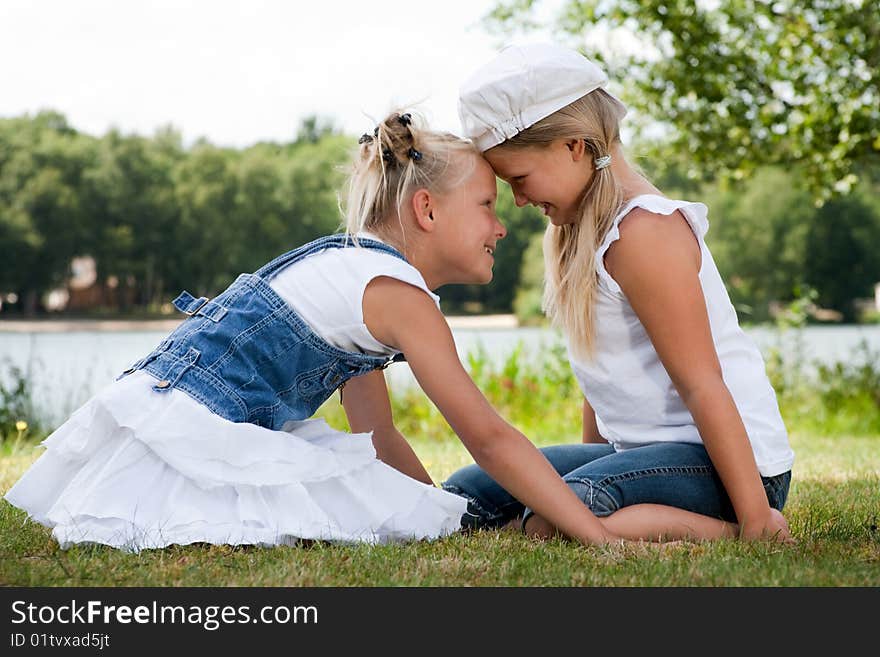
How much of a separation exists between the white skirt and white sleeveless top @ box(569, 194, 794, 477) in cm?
64

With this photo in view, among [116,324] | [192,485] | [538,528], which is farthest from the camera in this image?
[116,324]

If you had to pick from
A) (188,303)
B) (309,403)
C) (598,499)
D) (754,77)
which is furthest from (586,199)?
(754,77)

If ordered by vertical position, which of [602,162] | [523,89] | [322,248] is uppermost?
[523,89]

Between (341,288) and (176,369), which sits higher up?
(341,288)

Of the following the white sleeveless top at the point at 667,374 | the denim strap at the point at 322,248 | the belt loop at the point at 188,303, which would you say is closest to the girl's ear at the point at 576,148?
the white sleeveless top at the point at 667,374

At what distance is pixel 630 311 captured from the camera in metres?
2.80

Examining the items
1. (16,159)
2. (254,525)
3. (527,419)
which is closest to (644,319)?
(254,525)

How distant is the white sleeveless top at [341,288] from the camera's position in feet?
8.64

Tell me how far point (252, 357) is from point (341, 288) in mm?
307

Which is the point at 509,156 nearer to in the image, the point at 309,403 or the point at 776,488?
the point at 309,403

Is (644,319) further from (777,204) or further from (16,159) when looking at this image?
(16,159)

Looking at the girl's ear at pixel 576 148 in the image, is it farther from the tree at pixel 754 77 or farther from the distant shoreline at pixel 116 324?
the distant shoreline at pixel 116 324

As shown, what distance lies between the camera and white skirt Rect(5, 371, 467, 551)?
2.61 m

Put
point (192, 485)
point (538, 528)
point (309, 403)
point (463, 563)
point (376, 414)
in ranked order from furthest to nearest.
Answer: point (376, 414)
point (309, 403)
point (538, 528)
point (192, 485)
point (463, 563)
